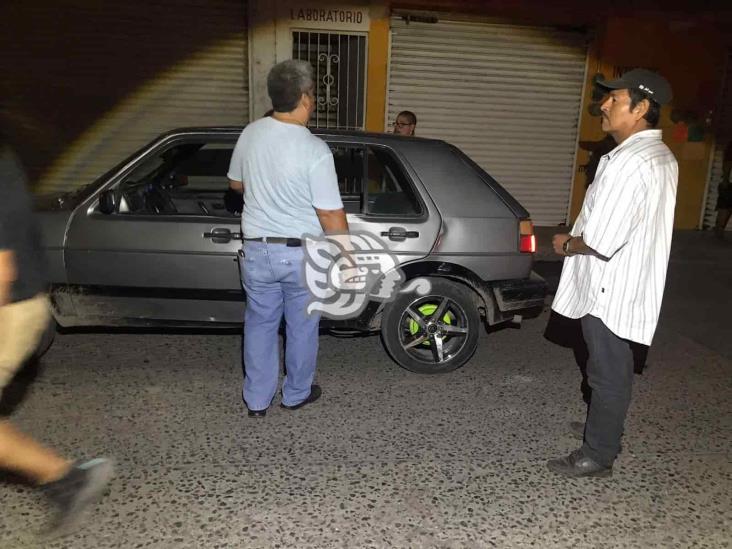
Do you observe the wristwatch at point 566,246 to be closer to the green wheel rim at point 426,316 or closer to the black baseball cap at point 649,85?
the black baseball cap at point 649,85

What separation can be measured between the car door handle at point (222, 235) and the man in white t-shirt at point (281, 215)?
1.92 feet

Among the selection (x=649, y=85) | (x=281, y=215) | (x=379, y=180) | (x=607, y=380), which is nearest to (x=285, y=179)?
(x=281, y=215)

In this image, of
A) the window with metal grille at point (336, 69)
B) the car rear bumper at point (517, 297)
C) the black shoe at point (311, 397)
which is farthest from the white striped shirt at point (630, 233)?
the window with metal grille at point (336, 69)

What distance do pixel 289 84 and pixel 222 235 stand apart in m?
1.33

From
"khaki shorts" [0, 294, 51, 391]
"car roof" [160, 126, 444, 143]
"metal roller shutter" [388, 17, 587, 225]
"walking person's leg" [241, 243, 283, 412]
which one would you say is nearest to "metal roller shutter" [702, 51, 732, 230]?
"metal roller shutter" [388, 17, 587, 225]

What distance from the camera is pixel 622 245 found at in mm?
2709

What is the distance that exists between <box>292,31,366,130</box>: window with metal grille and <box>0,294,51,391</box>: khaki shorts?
290 inches

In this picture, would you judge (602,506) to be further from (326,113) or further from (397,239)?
(326,113)

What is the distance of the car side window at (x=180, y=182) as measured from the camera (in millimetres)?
4254

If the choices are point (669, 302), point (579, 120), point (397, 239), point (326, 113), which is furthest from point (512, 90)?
point (397, 239)

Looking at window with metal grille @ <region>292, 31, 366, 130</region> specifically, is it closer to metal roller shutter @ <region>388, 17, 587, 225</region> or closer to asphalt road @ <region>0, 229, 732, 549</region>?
metal roller shutter @ <region>388, 17, 587, 225</region>

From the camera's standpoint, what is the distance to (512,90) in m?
9.88

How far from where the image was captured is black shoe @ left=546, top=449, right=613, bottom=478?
305 cm

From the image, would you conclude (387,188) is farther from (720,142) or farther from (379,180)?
(720,142)
